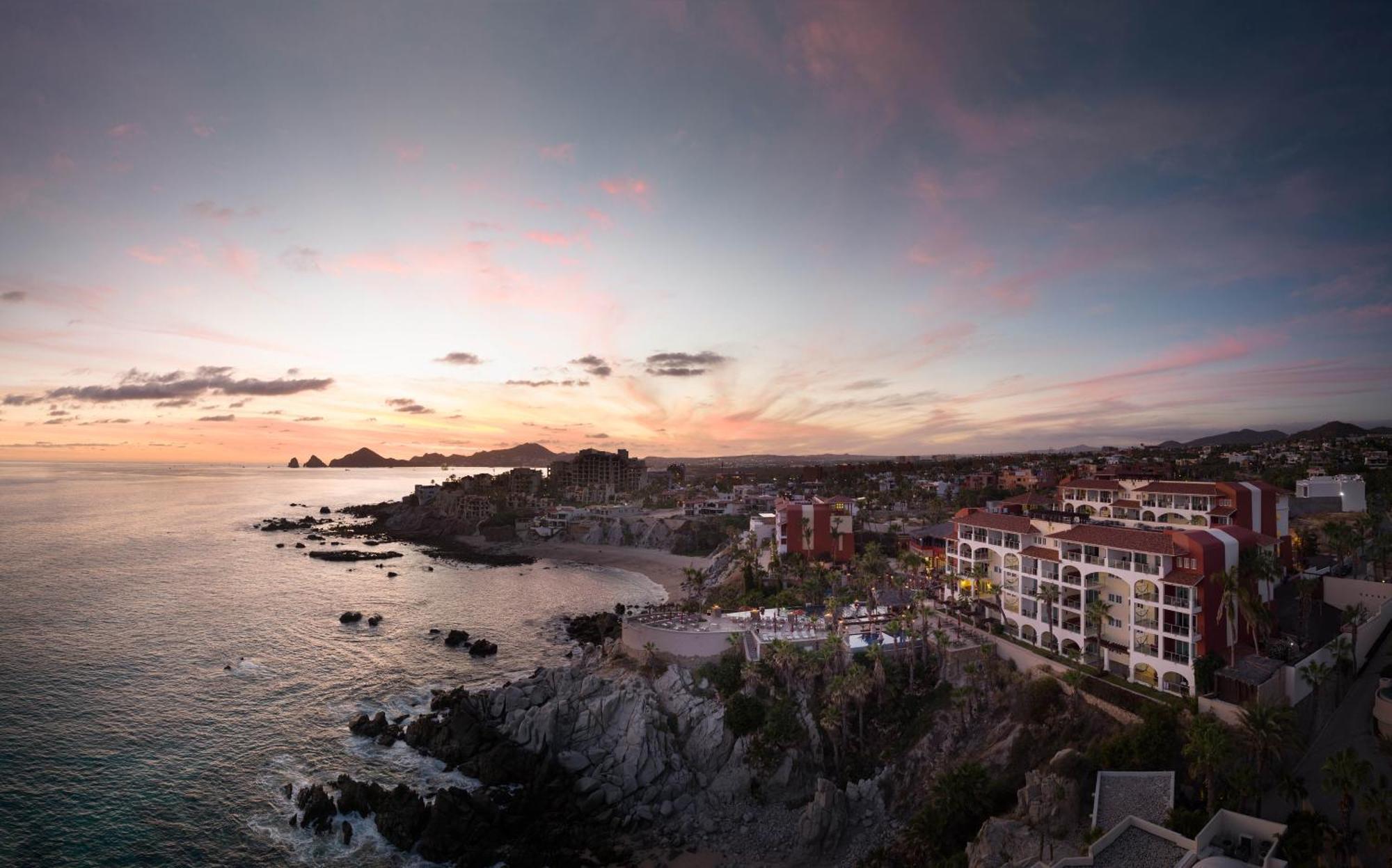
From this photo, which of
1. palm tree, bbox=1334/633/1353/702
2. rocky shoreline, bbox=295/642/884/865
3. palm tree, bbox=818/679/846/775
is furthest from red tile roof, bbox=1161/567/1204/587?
rocky shoreline, bbox=295/642/884/865

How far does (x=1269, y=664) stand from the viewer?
107 ft

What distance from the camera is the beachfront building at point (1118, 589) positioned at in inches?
1388

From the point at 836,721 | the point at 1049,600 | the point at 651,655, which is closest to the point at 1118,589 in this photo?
the point at 1049,600

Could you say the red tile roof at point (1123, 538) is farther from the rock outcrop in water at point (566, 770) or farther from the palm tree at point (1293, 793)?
the rock outcrop in water at point (566, 770)

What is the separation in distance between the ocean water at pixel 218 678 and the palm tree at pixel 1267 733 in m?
39.0

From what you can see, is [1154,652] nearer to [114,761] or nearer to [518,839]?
[518,839]

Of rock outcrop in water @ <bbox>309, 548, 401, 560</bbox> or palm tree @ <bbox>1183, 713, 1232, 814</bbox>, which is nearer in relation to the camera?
palm tree @ <bbox>1183, 713, 1232, 814</bbox>

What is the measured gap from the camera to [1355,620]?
39656 millimetres

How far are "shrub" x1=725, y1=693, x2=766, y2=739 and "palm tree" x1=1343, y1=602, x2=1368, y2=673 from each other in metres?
33.4

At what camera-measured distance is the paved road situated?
26.4 meters

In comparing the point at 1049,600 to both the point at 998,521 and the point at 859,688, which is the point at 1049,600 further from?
the point at 859,688

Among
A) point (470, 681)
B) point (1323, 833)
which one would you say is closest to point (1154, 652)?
point (1323, 833)

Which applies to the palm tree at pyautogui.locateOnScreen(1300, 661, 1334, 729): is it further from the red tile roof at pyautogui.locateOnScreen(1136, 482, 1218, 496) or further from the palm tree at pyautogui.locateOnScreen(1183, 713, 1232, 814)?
the red tile roof at pyautogui.locateOnScreen(1136, 482, 1218, 496)

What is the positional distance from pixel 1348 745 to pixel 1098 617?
11.1m
